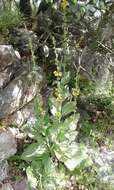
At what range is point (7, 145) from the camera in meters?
4.63

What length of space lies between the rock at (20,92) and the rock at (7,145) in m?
0.25

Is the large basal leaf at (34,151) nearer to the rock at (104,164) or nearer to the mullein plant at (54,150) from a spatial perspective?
the mullein plant at (54,150)

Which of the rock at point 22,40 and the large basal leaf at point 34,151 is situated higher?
the rock at point 22,40

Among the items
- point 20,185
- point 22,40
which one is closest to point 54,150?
point 20,185

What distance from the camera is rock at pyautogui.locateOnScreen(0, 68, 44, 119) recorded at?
486 centimetres

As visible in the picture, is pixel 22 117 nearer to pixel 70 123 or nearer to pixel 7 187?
pixel 70 123

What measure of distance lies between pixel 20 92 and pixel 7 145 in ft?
2.12

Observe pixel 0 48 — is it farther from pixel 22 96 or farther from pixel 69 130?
pixel 69 130

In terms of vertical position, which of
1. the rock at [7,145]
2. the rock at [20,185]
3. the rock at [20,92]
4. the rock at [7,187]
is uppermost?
the rock at [20,92]

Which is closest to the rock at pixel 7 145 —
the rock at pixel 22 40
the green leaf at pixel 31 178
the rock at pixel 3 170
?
the rock at pixel 3 170

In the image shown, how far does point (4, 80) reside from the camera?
16.2 feet

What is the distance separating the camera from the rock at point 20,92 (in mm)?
4859

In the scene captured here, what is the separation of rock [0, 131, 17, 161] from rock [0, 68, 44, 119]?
0.25m

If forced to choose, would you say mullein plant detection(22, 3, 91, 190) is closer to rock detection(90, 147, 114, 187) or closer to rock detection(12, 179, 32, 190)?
rock detection(12, 179, 32, 190)
